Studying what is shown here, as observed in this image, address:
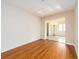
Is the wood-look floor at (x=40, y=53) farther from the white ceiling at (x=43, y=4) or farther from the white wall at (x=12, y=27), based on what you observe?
the white ceiling at (x=43, y=4)

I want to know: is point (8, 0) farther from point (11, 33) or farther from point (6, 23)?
point (11, 33)

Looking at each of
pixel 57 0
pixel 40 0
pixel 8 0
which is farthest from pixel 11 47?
pixel 57 0

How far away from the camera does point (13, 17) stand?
13.1 ft

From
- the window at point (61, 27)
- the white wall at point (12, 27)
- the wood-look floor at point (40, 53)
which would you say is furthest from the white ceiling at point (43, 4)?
the window at point (61, 27)

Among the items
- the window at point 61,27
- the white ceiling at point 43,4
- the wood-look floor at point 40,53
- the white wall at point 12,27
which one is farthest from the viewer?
the window at point 61,27

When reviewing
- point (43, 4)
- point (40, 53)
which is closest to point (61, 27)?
point (43, 4)

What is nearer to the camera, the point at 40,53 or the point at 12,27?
the point at 40,53

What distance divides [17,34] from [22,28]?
0.64 metres

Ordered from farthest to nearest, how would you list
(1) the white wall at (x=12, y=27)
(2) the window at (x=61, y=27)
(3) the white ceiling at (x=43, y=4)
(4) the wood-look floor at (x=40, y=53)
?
(2) the window at (x=61, y=27)
(3) the white ceiling at (x=43, y=4)
(1) the white wall at (x=12, y=27)
(4) the wood-look floor at (x=40, y=53)

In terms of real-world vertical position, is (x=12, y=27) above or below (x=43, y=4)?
below

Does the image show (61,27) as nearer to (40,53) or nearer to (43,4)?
(43,4)

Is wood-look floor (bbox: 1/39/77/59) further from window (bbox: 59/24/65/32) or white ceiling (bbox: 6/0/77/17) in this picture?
window (bbox: 59/24/65/32)

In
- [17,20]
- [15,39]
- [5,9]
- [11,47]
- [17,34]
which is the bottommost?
[11,47]

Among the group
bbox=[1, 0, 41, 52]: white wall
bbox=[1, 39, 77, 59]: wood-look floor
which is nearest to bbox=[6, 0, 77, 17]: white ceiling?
bbox=[1, 0, 41, 52]: white wall
